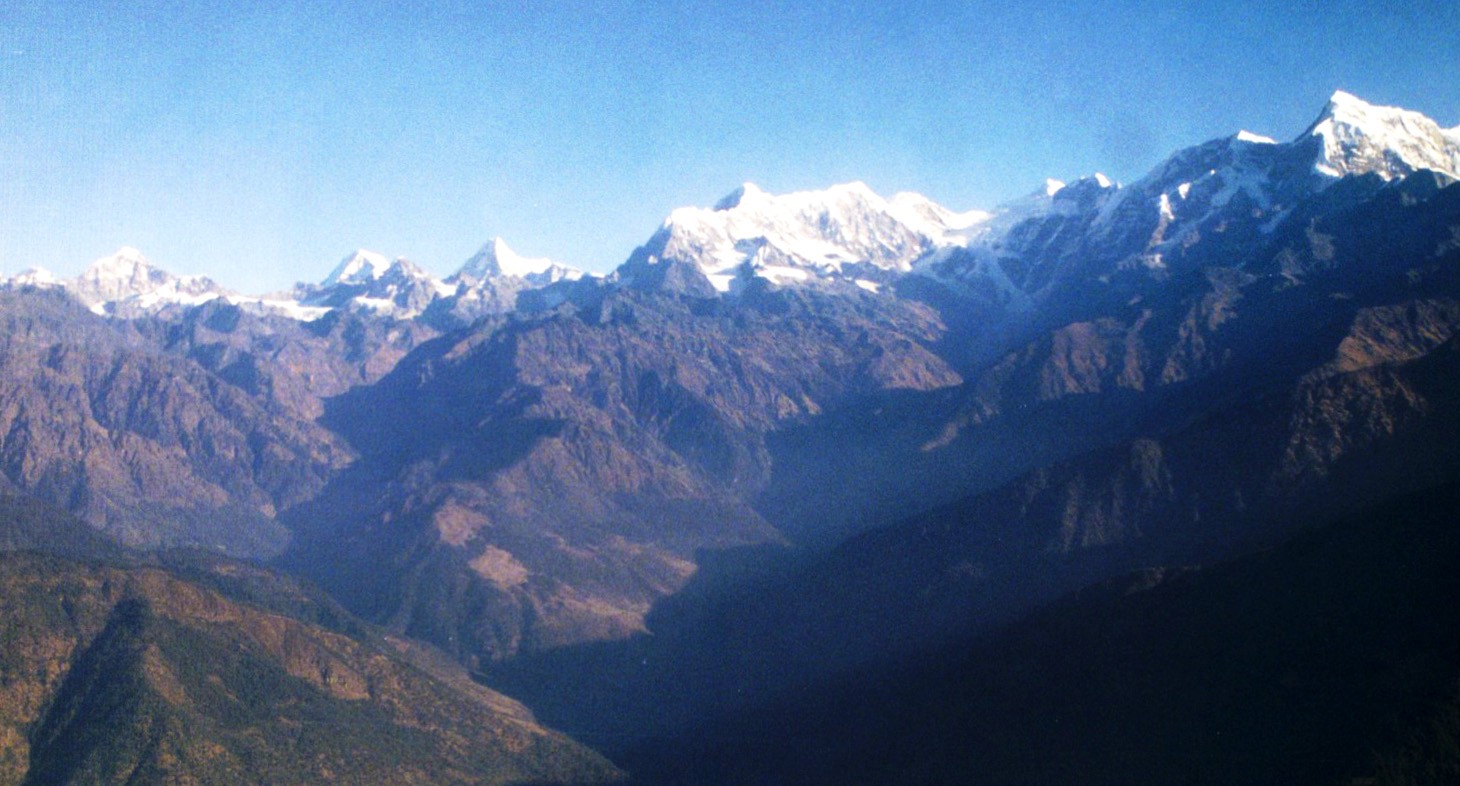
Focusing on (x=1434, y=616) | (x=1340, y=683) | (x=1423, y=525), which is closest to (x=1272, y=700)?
(x=1340, y=683)

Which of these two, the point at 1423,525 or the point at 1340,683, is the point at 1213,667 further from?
the point at 1423,525

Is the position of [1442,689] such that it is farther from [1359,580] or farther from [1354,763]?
[1359,580]

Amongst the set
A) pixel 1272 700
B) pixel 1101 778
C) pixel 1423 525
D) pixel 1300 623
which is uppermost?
pixel 1423 525

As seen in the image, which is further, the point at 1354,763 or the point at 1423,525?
the point at 1423,525

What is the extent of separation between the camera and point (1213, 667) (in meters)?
197

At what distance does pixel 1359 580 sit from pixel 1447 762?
127 ft

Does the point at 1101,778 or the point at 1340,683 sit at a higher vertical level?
the point at 1340,683

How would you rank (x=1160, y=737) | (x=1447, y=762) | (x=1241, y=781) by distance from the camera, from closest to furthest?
(x=1447, y=762), (x=1241, y=781), (x=1160, y=737)

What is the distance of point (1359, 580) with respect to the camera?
195625 millimetres

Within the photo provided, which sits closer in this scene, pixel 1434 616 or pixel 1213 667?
pixel 1434 616

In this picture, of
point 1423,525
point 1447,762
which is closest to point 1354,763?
point 1447,762

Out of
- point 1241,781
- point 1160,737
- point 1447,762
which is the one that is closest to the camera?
point 1447,762

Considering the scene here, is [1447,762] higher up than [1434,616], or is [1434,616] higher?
[1434,616]

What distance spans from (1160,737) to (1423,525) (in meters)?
50.7
